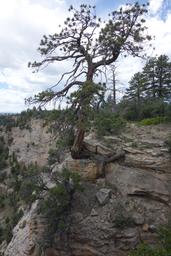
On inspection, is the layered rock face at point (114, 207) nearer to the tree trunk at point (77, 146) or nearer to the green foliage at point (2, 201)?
the tree trunk at point (77, 146)

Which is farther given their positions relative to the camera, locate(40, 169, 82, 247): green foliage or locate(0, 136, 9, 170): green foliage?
locate(0, 136, 9, 170): green foliage

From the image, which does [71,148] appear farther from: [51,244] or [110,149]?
[51,244]

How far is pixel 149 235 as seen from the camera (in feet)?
31.1

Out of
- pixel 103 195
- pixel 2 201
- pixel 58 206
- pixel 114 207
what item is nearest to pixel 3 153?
pixel 2 201

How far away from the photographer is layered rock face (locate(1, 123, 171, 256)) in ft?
31.4

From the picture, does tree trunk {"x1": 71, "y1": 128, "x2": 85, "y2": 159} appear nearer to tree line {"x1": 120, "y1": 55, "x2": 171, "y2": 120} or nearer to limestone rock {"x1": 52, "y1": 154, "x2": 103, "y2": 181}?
limestone rock {"x1": 52, "y1": 154, "x2": 103, "y2": 181}

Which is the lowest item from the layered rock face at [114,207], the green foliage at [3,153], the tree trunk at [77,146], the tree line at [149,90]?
the green foliage at [3,153]

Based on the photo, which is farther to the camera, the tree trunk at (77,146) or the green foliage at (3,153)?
the green foliage at (3,153)

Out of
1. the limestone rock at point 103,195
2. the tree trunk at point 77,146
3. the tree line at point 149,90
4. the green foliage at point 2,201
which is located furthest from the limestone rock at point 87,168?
the green foliage at point 2,201

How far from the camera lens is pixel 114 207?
10.2 m

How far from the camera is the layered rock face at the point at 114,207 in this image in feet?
31.4

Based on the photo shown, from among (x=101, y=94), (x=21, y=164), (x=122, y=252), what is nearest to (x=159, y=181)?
(x=122, y=252)

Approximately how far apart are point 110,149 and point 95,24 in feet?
14.9

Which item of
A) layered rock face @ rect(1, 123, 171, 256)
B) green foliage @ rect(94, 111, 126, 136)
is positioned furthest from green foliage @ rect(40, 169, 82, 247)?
green foliage @ rect(94, 111, 126, 136)
